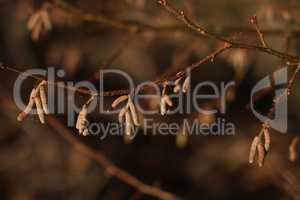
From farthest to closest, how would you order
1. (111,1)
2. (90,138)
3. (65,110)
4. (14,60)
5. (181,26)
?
(90,138) < (14,60) < (65,110) < (111,1) < (181,26)

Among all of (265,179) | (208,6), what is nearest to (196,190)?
(265,179)

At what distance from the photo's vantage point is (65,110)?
160 inches

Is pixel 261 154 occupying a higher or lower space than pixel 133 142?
higher

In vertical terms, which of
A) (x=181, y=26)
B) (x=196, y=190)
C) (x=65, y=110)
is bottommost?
(x=196, y=190)

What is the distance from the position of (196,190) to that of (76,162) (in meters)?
0.98

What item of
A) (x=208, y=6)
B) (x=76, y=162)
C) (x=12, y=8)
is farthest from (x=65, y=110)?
(x=208, y=6)

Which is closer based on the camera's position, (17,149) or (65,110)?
(65,110)

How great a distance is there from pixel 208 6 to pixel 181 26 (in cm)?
191

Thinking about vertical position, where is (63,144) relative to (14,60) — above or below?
below

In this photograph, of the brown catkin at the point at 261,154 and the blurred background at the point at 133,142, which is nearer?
the brown catkin at the point at 261,154

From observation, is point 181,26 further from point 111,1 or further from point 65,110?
point 65,110

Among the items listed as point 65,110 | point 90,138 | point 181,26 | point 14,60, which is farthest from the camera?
point 90,138

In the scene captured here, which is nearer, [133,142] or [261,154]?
[261,154]

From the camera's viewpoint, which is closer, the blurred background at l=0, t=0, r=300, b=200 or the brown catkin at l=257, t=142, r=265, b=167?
the brown catkin at l=257, t=142, r=265, b=167
